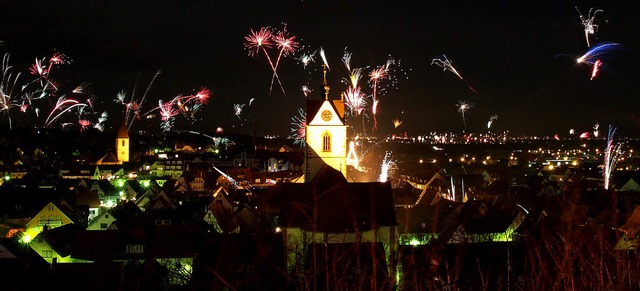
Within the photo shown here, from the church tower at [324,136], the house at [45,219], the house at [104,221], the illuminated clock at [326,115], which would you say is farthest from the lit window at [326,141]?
the house at [45,219]

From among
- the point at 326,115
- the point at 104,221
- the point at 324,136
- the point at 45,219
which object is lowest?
the point at 104,221

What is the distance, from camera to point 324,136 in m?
28.3

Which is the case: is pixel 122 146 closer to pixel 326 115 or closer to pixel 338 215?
pixel 326 115

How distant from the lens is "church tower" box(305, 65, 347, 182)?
28.2 m

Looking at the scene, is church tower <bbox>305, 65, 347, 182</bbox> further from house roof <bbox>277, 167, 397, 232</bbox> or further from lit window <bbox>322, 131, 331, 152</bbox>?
house roof <bbox>277, 167, 397, 232</bbox>

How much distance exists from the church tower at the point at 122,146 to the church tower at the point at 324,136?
39.7 m

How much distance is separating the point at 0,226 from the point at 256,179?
22.6 meters

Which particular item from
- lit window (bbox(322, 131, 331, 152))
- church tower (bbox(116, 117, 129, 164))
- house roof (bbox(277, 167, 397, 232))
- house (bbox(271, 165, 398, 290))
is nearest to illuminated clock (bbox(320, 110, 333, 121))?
lit window (bbox(322, 131, 331, 152))

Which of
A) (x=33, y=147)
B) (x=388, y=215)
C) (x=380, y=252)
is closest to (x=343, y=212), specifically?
(x=388, y=215)

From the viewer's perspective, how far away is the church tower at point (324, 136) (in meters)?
28.2

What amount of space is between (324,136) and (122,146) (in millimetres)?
40746

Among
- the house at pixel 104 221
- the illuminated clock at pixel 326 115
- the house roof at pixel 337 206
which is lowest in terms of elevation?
the house at pixel 104 221

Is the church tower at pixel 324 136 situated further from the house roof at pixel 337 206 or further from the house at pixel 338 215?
A: the house at pixel 338 215

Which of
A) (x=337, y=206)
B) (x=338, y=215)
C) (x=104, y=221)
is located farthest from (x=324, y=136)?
(x=104, y=221)
